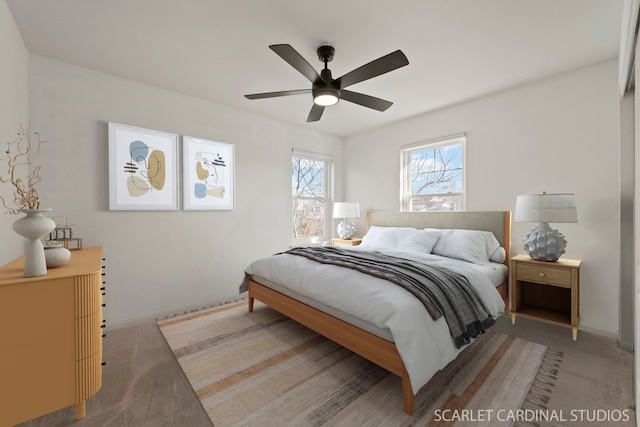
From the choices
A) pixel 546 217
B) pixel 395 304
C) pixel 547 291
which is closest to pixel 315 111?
pixel 395 304

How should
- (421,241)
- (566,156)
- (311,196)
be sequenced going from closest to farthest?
(566,156) → (421,241) → (311,196)

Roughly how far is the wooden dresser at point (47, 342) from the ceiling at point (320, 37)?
186cm

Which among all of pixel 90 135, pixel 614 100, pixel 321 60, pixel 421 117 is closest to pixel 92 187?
pixel 90 135

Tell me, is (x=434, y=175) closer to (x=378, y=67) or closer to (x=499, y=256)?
(x=499, y=256)

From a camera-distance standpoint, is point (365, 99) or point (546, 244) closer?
point (365, 99)

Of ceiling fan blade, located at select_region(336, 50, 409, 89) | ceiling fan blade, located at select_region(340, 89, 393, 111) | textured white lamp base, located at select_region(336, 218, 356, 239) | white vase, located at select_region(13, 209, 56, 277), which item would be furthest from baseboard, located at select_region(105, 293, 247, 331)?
ceiling fan blade, located at select_region(336, 50, 409, 89)

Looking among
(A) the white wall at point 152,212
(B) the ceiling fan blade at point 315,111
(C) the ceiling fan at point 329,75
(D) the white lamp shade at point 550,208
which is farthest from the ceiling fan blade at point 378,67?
(A) the white wall at point 152,212

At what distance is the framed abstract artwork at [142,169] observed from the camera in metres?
2.79

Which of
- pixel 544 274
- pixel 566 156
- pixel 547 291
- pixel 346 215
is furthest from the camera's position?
pixel 346 215

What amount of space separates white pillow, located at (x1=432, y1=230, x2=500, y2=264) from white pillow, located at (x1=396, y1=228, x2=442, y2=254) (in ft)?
0.32

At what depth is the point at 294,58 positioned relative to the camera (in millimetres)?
1848

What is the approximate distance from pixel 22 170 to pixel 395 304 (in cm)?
316

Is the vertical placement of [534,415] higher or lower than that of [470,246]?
lower

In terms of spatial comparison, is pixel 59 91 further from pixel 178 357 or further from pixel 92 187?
pixel 178 357
